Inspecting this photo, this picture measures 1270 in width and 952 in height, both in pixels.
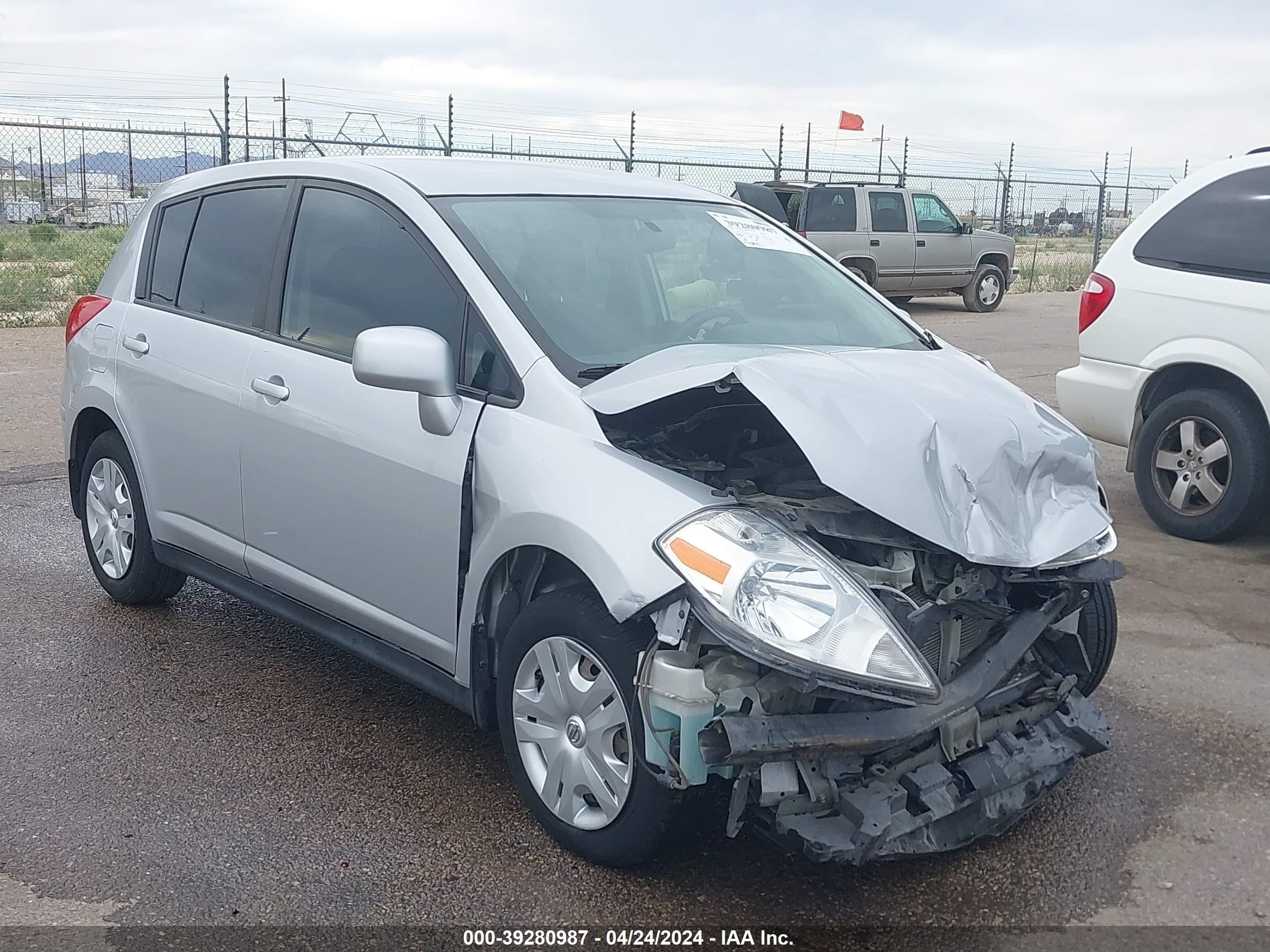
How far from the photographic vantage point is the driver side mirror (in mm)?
3385

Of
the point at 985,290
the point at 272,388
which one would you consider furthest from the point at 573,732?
the point at 985,290

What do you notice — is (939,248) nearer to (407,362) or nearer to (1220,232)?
(1220,232)

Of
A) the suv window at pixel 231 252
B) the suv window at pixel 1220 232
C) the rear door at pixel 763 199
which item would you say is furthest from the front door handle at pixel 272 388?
the suv window at pixel 1220 232

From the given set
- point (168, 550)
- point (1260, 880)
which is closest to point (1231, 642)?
point (1260, 880)

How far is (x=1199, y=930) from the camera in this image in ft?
9.93

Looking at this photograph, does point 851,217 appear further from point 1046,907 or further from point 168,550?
point 1046,907

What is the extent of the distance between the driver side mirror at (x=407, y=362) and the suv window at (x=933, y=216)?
15.8m

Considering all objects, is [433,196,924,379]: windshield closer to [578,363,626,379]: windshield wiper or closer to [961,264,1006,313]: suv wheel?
[578,363,626,379]: windshield wiper

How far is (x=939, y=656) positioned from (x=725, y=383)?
0.83 m

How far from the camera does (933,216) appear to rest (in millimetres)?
18531

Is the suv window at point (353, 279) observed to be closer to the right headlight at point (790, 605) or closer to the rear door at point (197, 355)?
the rear door at point (197, 355)

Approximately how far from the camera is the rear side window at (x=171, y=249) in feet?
16.1

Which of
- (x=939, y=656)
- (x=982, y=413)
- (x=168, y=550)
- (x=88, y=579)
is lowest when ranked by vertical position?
(x=88, y=579)

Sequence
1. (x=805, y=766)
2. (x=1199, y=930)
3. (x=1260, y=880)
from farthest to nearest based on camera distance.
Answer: (x=1260, y=880) < (x=1199, y=930) < (x=805, y=766)
